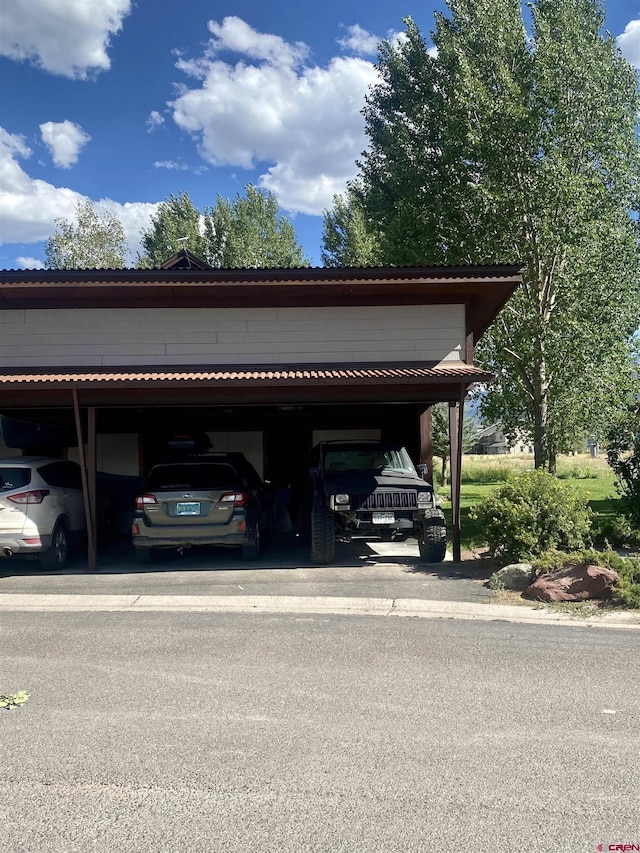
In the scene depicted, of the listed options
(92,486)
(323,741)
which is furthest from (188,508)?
(323,741)

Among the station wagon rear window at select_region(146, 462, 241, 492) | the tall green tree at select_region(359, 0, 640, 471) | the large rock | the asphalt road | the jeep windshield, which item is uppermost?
the tall green tree at select_region(359, 0, 640, 471)

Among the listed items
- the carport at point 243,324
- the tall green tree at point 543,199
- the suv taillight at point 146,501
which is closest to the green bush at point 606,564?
the carport at point 243,324

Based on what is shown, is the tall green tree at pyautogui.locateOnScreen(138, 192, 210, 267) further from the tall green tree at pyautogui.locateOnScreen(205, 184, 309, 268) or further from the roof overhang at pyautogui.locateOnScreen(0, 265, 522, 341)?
the roof overhang at pyautogui.locateOnScreen(0, 265, 522, 341)

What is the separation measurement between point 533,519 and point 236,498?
4.10 meters

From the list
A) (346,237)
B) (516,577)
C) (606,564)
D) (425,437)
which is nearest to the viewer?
(606,564)

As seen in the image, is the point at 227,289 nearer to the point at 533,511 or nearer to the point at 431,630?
the point at 533,511

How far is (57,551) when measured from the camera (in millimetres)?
10422

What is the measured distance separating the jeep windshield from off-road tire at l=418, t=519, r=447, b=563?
3.37ft

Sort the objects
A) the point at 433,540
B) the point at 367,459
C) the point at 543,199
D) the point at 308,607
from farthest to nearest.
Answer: the point at 543,199, the point at 367,459, the point at 433,540, the point at 308,607

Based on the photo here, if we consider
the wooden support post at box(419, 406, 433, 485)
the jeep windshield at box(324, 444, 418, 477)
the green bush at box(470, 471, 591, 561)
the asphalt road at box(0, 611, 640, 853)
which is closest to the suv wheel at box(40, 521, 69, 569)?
the asphalt road at box(0, 611, 640, 853)

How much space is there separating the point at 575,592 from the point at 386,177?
1465cm

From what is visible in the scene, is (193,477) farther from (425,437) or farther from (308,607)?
(425,437)

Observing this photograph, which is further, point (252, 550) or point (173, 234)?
point (173, 234)

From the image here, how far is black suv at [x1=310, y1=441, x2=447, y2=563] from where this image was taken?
1001 centimetres
